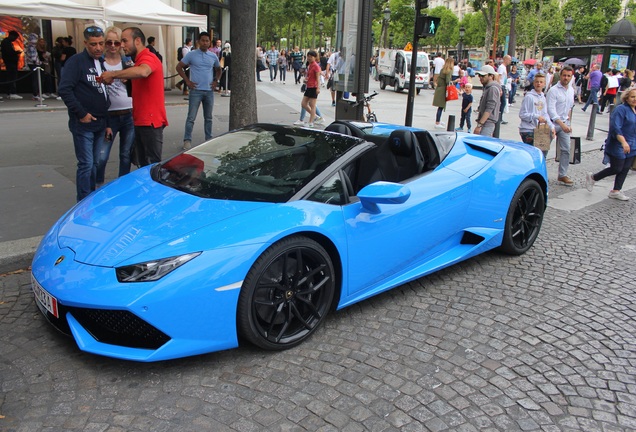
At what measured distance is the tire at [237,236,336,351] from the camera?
2963 millimetres

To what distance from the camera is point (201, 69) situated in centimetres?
928

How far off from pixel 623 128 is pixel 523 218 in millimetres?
3373

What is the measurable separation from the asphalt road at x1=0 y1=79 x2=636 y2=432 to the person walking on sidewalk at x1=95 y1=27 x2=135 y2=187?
1.97 m

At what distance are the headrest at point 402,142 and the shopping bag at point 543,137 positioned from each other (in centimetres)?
460

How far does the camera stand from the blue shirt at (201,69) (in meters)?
9.26

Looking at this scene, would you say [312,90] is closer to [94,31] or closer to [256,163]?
[94,31]

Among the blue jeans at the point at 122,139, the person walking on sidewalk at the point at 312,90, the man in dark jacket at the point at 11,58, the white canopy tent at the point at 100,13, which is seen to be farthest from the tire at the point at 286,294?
the man in dark jacket at the point at 11,58

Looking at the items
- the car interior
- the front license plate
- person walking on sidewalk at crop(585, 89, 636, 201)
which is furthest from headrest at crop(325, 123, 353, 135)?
person walking on sidewalk at crop(585, 89, 636, 201)

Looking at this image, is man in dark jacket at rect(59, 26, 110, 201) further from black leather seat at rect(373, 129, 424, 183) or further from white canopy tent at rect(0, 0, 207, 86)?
white canopy tent at rect(0, 0, 207, 86)

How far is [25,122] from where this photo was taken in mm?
11508

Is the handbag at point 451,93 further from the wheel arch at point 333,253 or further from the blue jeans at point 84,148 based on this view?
the wheel arch at point 333,253

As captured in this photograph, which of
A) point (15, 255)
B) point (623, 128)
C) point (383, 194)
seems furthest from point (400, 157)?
point (623, 128)

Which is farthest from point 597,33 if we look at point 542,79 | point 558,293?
point 558,293

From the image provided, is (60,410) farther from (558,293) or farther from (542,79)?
(542,79)
